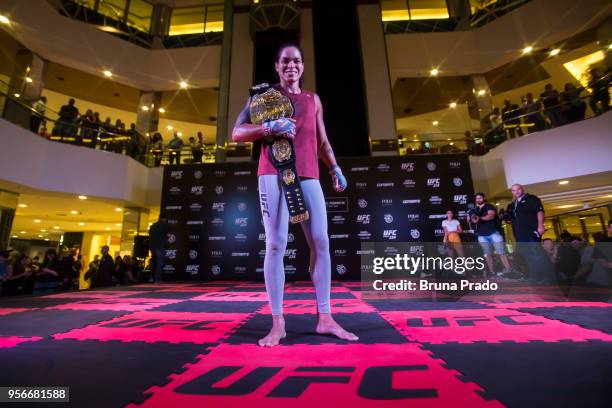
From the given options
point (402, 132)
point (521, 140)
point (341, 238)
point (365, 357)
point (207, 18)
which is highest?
point (207, 18)

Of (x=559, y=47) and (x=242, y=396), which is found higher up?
(x=559, y=47)

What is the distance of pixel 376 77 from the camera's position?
34.2ft

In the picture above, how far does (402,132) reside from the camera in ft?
55.9

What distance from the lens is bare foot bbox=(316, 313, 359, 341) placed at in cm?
167

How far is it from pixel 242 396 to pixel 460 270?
603 centimetres

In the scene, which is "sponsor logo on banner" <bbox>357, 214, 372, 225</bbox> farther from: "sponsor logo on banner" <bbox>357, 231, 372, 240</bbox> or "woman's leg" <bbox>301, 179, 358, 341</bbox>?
"woman's leg" <bbox>301, 179, 358, 341</bbox>

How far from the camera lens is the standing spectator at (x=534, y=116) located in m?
8.48

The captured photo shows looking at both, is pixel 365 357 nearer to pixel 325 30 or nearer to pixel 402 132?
pixel 325 30

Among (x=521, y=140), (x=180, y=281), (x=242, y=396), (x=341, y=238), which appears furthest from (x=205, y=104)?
(x=242, y=396)

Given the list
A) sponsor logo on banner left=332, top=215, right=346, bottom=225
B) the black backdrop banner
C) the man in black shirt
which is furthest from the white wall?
the man in black shirt

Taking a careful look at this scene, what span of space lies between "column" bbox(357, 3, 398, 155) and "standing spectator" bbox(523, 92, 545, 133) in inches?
143

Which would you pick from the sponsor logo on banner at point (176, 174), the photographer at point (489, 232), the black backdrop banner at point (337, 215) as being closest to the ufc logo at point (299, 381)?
the photographer at point (489, 232)

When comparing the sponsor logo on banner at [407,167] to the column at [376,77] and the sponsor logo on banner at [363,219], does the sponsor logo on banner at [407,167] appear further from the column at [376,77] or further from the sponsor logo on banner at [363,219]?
the sponsor logo on banner at [363,219]

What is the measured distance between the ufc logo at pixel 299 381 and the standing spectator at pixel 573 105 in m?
9.78
